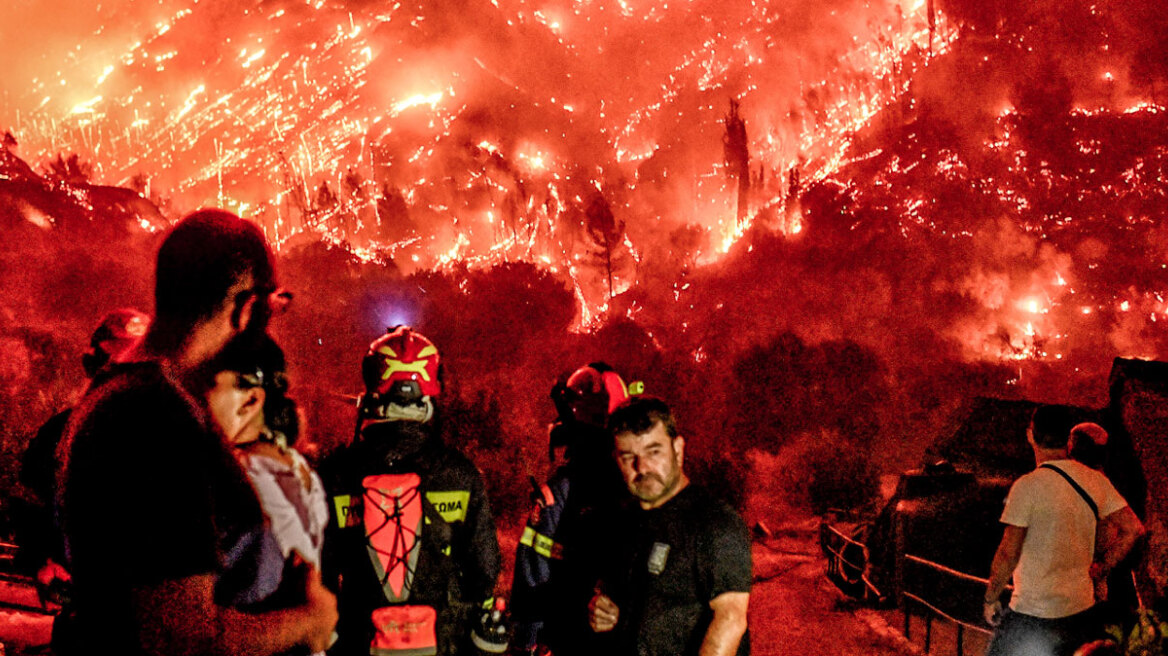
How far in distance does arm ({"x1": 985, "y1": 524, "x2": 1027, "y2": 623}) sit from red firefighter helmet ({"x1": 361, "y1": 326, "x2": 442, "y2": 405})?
316 cm

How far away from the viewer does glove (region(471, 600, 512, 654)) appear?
11.4 feet

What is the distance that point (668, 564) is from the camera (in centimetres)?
285

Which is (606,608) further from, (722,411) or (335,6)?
(335,6)

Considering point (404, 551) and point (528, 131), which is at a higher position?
point (528, 131)

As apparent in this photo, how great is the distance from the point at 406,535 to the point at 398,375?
787 millimetres

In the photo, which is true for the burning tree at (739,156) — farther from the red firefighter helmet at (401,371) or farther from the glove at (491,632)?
the glove at (491,632)

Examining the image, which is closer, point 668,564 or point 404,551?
point 668,564

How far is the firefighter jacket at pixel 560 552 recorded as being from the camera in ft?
11.5

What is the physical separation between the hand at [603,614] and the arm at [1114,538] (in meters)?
2.87

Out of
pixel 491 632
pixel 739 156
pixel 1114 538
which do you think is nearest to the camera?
pixel 491 632

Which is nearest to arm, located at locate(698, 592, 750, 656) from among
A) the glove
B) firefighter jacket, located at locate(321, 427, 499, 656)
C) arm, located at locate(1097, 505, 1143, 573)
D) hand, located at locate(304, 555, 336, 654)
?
the glove

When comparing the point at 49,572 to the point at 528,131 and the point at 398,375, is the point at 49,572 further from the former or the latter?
the point at 528,131

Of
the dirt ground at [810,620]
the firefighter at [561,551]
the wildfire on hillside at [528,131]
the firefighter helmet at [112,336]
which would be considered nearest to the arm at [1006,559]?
the firefighter at [561,551]

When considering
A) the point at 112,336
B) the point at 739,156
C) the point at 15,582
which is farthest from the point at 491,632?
the point at 739,156
